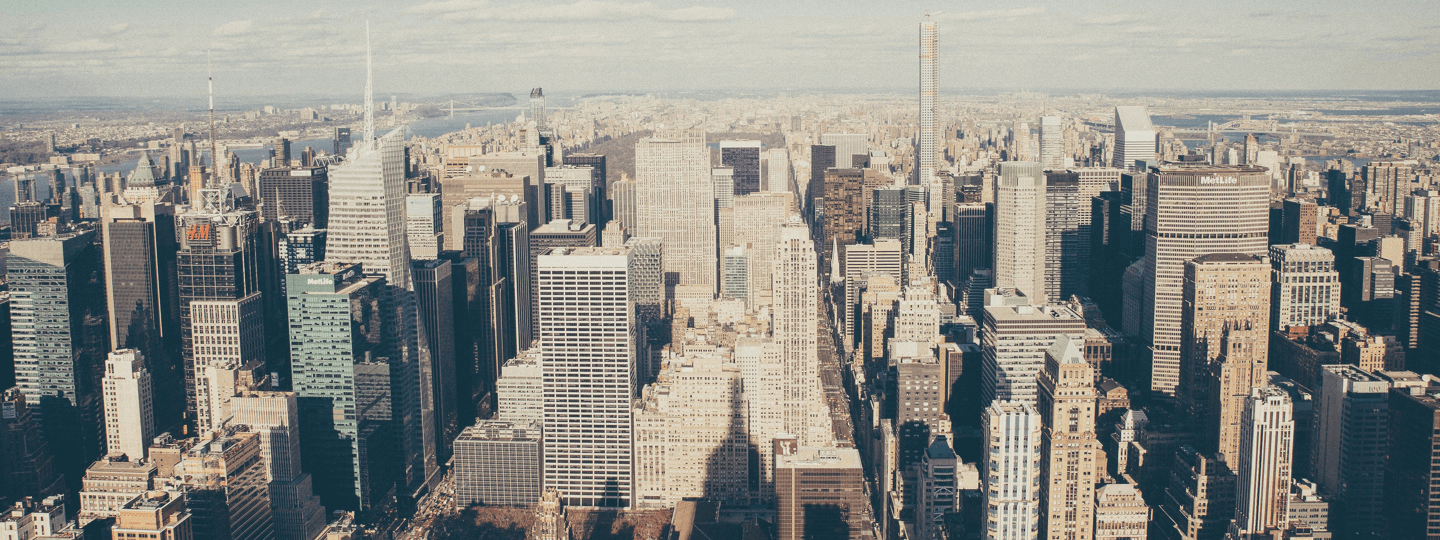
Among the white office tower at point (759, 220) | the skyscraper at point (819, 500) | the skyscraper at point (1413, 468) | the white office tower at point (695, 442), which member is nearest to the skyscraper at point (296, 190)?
the white office tower at point (759, 220)

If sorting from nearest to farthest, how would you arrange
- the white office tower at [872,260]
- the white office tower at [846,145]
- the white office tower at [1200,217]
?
the white office tower at [1200,217] < the white office tower at [872,260] < the white office tower at [846,145]

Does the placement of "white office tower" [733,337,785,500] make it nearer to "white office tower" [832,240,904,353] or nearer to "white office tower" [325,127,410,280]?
"white office tower" [325,127,410,280]

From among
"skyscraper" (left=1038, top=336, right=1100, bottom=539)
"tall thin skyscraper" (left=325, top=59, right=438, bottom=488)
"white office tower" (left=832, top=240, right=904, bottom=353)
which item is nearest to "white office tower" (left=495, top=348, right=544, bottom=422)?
"tall thin skyscraper" (left=325, top=59, right=438, bottom=488)

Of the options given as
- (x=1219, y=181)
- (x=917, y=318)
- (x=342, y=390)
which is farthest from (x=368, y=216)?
(x=1219, y=181)

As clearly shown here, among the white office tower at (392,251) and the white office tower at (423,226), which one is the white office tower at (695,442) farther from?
the white office tower at (423,226)

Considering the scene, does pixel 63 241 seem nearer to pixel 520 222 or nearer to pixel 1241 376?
pixel 520 222

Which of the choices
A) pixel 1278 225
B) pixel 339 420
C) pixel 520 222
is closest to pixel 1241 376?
pixel 1278 225
